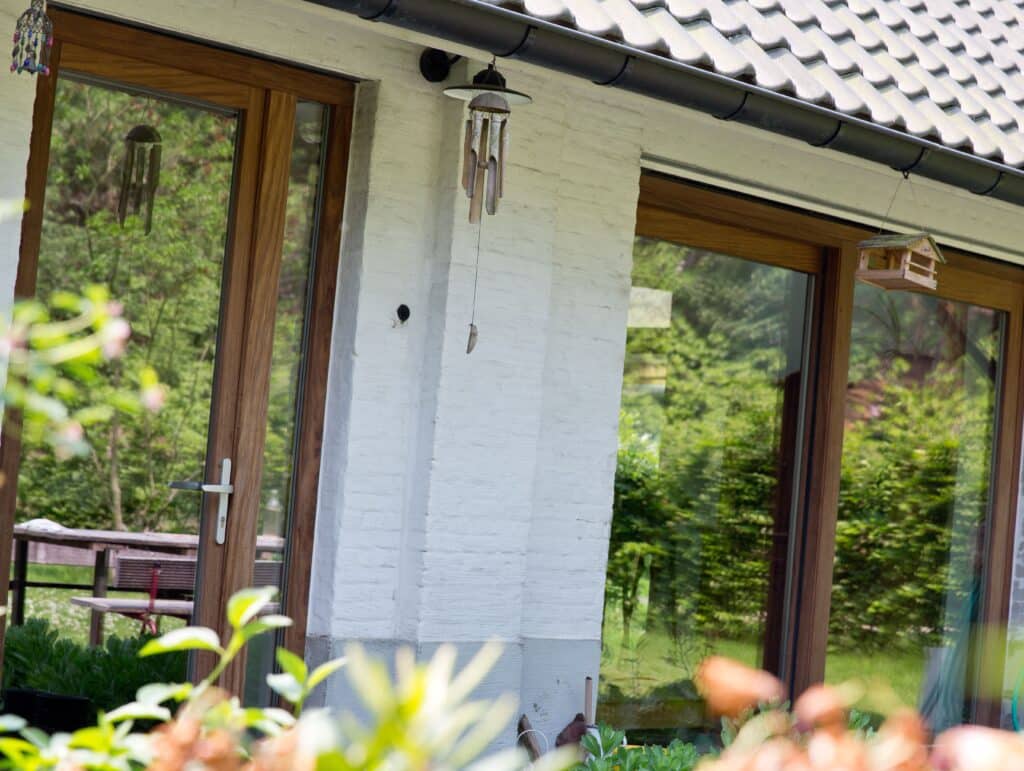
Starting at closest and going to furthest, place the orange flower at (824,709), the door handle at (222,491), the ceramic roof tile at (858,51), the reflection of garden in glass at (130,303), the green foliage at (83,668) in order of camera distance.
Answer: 1. the orange flower at (824,709)
2. the ceramic roof tile at (858,51)
3. the door handle at (222,491)
4. the green foliage at (83,668)
5. the reflection of garden in glass at (130,303)

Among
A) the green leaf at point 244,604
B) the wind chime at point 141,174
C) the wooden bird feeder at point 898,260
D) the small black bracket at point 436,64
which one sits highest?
the wind chime at point 141,174

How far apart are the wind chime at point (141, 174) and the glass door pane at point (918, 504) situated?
366cm

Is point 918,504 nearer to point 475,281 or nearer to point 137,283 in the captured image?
point 475,281

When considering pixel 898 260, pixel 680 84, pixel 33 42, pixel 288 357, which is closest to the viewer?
pixel 33 42

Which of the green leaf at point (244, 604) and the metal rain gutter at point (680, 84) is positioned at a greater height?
the metal rain gutter at point (680, 84)

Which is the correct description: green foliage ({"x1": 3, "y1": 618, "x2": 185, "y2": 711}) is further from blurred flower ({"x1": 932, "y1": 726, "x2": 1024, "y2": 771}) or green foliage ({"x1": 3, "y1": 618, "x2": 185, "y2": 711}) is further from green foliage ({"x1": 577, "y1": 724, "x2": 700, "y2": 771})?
blurred flower ({"x1": 932, "y1": 726, "x2": 1024, "y2": 771})

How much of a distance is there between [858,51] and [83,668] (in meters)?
3.79

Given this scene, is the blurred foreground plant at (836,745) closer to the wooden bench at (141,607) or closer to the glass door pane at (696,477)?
the glass door pane at (696,477)

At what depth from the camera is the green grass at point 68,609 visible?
6754 millimetres

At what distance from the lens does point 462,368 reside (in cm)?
479

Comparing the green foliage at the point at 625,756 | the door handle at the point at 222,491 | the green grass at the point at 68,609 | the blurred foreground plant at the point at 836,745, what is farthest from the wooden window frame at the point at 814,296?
the blurred foreground plant at the point at 836,745

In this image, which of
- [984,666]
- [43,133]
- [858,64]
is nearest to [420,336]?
[43,133]

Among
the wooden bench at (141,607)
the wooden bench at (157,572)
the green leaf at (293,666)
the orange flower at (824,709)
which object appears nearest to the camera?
the orange flower at (824,709)

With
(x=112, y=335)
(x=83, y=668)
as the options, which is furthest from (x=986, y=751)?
(x=83, y=668)
